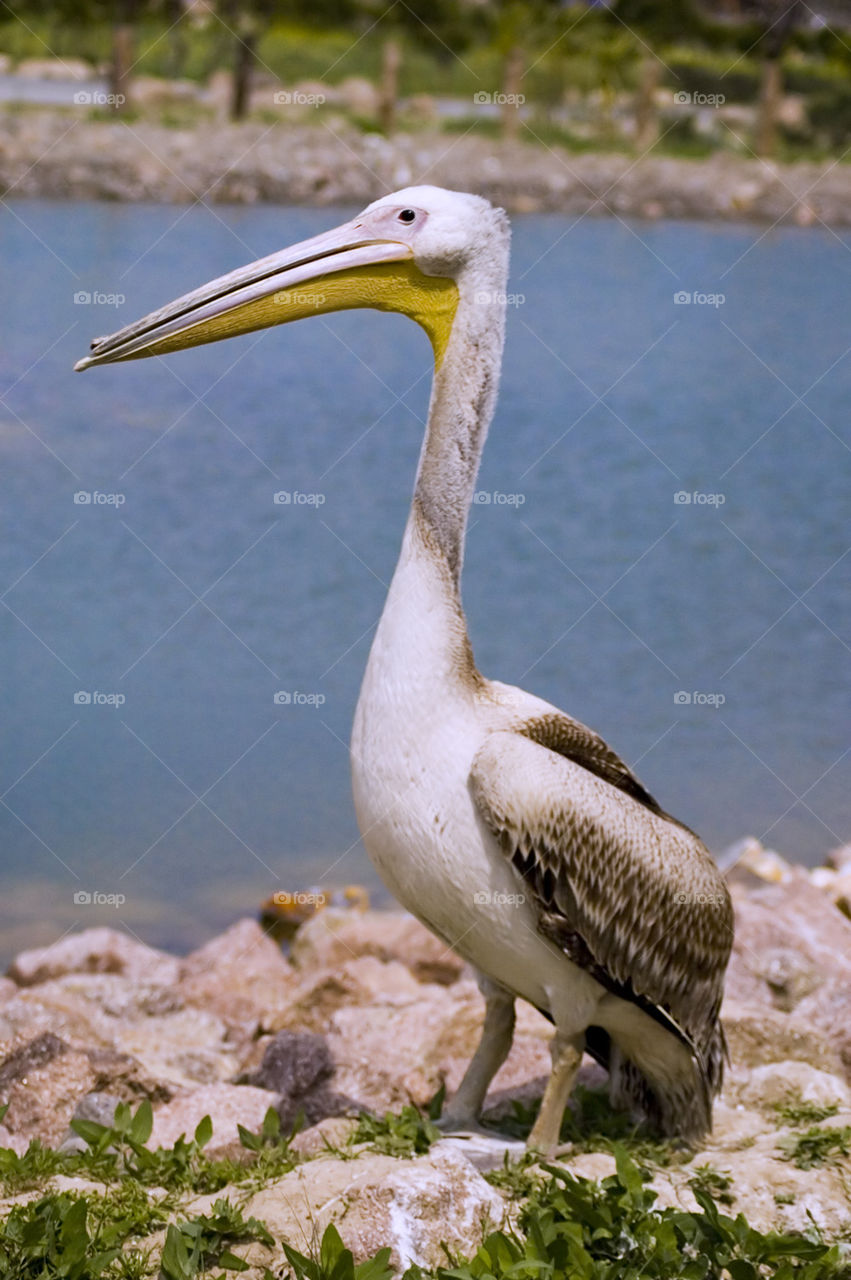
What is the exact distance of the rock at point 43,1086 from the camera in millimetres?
3576

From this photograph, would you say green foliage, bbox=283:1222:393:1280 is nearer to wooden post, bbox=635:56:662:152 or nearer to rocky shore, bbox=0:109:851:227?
rocky shore, bbox=0:109:851:227

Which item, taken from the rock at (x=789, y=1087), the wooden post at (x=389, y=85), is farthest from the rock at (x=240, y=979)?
the wooden post at (x=389, y=85)

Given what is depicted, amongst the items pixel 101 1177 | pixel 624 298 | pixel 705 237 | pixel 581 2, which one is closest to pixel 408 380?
pixel 624 298

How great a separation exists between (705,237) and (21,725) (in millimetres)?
5113

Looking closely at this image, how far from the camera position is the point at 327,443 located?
7770mm

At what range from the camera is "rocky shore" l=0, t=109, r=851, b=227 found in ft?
26.7

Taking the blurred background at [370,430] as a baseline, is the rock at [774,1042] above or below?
below

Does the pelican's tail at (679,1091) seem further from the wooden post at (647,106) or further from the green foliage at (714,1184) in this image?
the wooden post at (647,106)

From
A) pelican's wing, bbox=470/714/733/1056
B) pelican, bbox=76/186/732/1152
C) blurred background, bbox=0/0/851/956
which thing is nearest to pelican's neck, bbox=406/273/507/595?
pelican, bbox=76/186/732/1152

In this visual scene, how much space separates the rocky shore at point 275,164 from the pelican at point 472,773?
5138 millimetres

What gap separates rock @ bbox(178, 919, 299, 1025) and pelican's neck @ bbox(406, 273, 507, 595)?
7.37 feet

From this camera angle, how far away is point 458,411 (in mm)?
3266

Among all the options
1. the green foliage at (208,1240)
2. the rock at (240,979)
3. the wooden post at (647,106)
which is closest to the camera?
the green foliage at (208,1240)

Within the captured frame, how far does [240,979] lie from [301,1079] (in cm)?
121
